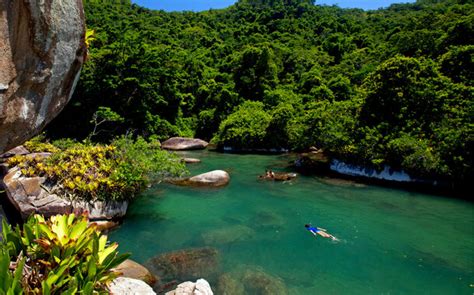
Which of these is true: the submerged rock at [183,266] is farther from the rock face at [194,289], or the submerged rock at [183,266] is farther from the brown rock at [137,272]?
the rock face at [194,289]

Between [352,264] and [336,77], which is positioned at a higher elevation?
[336,77]

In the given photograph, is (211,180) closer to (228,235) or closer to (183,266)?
(228,235)

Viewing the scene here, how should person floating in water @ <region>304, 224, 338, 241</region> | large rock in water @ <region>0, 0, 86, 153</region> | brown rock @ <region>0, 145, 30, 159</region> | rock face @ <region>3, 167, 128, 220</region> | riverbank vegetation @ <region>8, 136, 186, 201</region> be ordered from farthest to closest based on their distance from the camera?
brown rock @ <region>0, 145, 30, 159</region>, person floating in water @ <region>304, 224, 338, 241</region>, riverbank vegetation @ <region>8, 136, 186, 201</region>, rock face @ <region>3, 167, 128, 220</region>, large rock in water @ <region>0, 0, 86, 153</region>

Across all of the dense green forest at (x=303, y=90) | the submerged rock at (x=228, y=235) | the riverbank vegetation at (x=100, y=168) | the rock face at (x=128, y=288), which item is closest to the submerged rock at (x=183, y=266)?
the submerged rock at (x=228, y=235)

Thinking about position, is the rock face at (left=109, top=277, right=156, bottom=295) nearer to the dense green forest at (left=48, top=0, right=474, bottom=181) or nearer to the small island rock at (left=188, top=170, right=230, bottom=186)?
the small island rock at (left=188, top=170, right=230, bottom=186)

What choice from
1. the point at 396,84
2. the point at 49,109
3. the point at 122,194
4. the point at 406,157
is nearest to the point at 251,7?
the point at 396,84

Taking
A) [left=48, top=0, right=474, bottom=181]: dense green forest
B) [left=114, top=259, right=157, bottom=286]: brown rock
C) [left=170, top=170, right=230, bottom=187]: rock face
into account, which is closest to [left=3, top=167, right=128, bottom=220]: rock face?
[left=114, top=259, right=157, bottom=286]: brown rock

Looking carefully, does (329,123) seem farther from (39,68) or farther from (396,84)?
(39,68)
